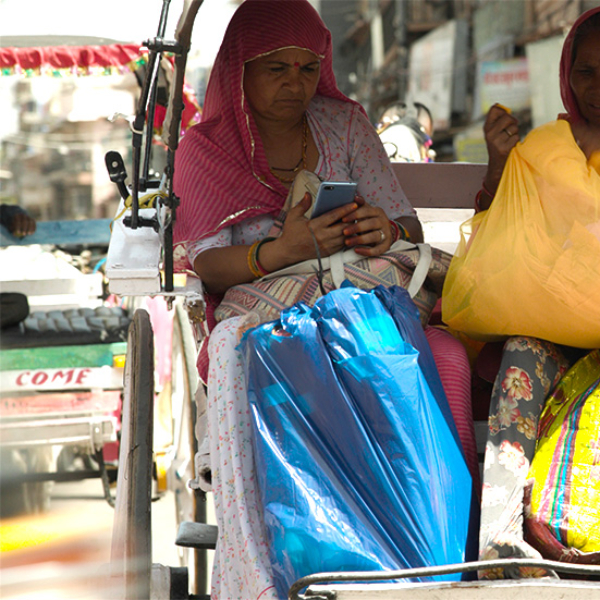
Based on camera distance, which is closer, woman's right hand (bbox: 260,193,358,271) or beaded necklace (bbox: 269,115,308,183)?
woman's right hand (bbox: 260,193,358,271)

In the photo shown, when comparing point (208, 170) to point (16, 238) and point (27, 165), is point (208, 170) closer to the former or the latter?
point (16, 238)

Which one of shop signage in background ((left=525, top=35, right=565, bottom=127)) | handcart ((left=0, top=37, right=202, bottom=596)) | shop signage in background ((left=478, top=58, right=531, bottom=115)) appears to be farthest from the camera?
shop signage in background ((left=478, top=58, right=531, bottom=115))

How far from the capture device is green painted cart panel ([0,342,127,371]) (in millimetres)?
4598

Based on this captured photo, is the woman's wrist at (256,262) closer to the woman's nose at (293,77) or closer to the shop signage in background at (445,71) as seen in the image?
the woman's nose at (293,77)

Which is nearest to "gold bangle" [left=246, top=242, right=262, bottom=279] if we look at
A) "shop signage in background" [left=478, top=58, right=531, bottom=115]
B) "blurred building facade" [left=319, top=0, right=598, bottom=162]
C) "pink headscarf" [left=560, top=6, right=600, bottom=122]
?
"pink headscarf" [left=560, top=6, right=600, bottom=122]

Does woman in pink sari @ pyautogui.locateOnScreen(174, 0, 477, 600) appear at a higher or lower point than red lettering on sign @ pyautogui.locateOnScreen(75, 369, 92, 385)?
higher

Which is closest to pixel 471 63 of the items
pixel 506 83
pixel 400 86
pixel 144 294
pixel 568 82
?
pixel 506 83

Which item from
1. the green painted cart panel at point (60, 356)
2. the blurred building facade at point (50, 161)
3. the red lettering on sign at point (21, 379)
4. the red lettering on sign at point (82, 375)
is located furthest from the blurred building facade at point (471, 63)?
the blurred building facade at point (50, 161)

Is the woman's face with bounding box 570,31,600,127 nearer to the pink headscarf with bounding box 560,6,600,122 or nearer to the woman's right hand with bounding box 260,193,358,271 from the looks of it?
the pink headscarf with bounding box 560,6,600,122

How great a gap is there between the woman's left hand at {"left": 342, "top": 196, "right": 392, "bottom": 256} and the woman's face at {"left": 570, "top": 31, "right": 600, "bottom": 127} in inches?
23.6

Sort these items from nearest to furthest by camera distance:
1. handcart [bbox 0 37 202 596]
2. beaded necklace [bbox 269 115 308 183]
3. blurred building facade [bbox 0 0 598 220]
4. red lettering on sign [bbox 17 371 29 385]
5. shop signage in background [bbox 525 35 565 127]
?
beaded necklace [bbox 269 115 308 183], handcart [bbox 0 37 202 596], red lettering on sign [bbox 17 371 29 385], shop signage in background [bbox 525 35 565 127], blurred building facade [bbox 0 0 598 220]

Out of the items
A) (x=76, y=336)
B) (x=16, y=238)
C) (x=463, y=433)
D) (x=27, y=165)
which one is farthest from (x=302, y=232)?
(x=27, y=165)

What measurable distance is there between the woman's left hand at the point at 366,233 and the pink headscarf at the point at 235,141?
29 centimetres

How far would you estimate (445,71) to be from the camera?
13.8 meters
